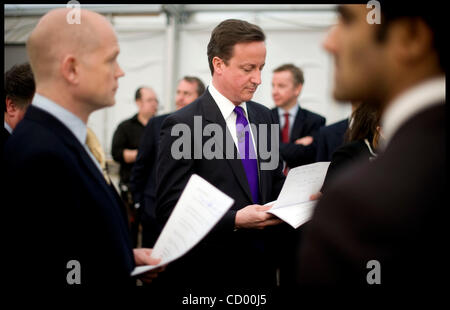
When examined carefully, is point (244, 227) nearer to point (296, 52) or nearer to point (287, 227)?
point (287, 227)

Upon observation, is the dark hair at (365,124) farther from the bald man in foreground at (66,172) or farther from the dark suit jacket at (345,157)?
the bald man in foreground at (66,172)

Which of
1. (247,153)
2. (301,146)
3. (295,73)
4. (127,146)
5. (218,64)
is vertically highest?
(295,73)

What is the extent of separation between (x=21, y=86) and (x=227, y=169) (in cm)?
98

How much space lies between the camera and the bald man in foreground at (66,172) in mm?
969

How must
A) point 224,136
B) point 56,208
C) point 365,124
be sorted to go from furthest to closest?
point 365,124 < point 224,136 < point 56,208

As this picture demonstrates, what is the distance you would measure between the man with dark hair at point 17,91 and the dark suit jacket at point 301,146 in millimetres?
1948

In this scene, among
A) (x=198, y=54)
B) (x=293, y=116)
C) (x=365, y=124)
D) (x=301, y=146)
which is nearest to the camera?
(x=365, y=124)

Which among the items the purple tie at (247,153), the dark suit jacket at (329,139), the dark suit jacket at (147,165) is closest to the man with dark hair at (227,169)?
the purple tie at (247,153)

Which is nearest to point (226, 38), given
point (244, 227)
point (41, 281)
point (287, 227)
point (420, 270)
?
point (244, 227)

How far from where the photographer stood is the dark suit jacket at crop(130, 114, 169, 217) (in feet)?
11.0

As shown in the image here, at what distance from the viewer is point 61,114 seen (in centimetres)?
109

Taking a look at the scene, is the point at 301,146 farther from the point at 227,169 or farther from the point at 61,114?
the point at 61,114

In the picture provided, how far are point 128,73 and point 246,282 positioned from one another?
4.37 meters
